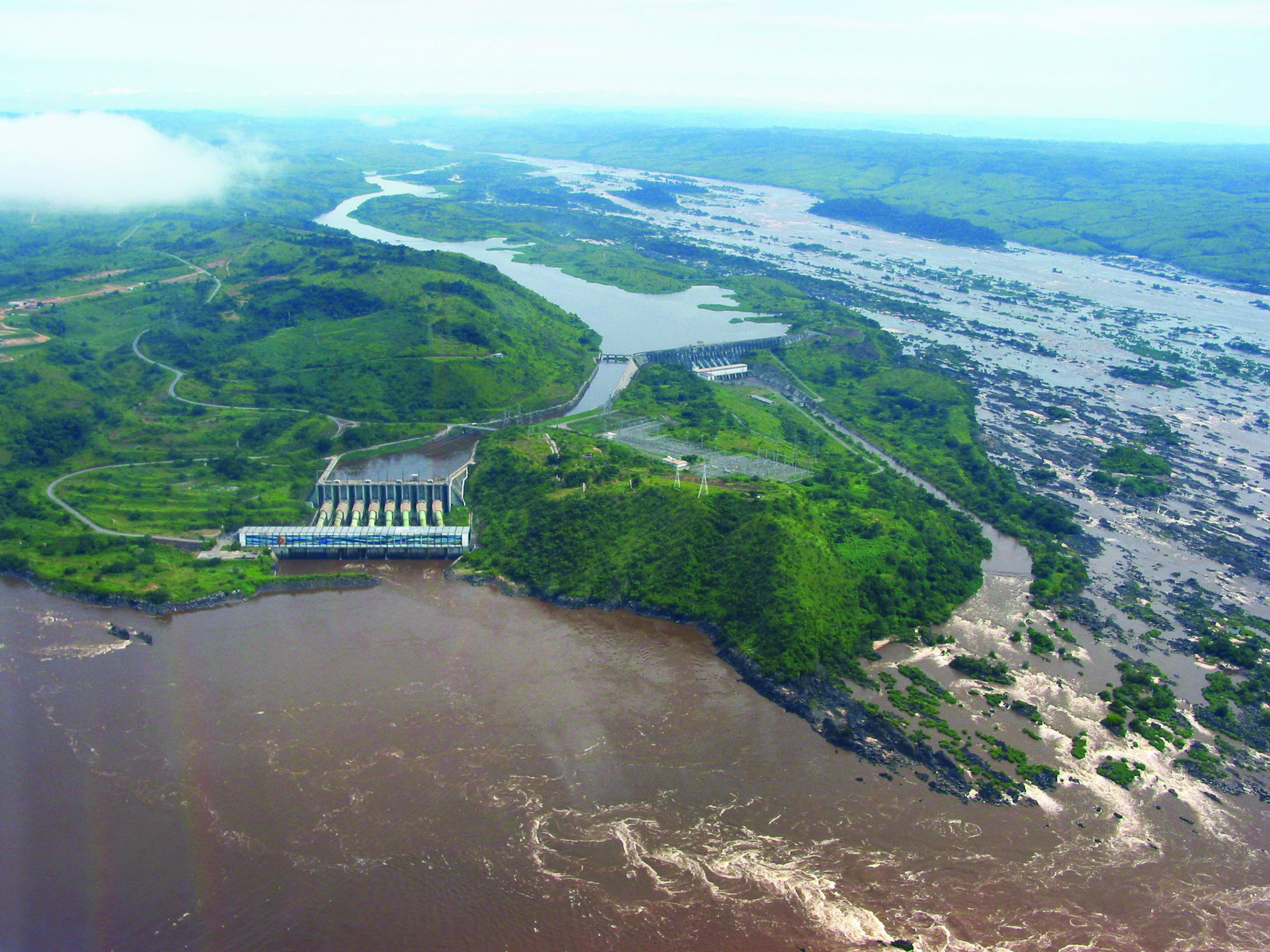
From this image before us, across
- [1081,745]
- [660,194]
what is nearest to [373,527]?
[1081,745]

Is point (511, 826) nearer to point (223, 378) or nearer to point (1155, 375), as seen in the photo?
point (223, 378)

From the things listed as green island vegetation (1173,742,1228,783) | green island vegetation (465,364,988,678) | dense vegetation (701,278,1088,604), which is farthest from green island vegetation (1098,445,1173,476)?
green island vegetation (1173,742,1228,783)

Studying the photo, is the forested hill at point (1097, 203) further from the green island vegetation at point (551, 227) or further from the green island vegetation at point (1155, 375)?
the green island vegetation at point (551, 227)

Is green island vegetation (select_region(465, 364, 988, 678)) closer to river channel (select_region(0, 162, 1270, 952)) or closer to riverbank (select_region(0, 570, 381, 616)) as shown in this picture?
river channel (select_region(0, 162, 1270, 952))

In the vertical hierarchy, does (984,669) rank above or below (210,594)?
above

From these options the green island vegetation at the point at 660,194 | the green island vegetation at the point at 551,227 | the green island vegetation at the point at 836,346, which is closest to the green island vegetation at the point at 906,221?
the green island vegetation at the point at 660,194
